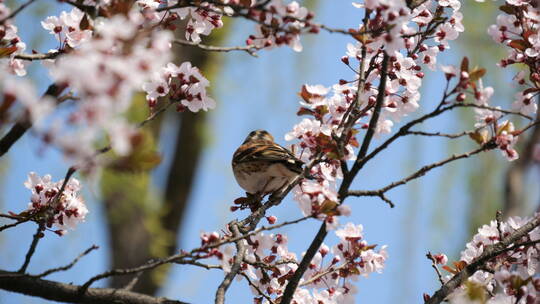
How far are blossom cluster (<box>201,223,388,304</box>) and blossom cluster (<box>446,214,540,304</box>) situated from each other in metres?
0.37

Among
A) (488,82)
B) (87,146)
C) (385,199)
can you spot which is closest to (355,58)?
(385,199)

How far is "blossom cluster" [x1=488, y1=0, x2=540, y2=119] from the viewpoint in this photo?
95.0 inches

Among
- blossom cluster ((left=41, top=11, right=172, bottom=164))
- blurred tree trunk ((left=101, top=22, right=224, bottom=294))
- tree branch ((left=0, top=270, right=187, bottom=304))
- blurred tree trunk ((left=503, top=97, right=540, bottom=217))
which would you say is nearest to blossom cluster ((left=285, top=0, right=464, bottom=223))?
tree branch ((left=0, top=270, right=187, bottom=304))

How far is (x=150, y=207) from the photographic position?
30.2 ft

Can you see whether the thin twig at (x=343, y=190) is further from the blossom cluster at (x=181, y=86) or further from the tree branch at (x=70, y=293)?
the blossom cluster at (x=181, y=86)

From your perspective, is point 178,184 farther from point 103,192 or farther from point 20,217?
point 20,217

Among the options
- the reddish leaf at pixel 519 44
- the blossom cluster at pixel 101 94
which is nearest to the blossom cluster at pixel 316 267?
the reddish leaf at pixel 519 44

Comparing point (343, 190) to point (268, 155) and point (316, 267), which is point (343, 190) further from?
→ point (268, 155)

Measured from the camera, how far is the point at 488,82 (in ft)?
26.1

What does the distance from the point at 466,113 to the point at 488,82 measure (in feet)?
1.62

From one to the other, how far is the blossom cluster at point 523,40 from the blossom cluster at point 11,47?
1.69m

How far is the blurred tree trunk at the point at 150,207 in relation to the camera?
30.1 ft

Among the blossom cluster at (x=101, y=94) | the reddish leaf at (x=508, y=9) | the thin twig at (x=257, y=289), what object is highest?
the reddish leaf at (x=508, y=9)

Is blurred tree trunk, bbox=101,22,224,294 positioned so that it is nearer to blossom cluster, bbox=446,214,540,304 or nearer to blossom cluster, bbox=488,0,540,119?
blossom cluster, bbox=446,214,540,304
